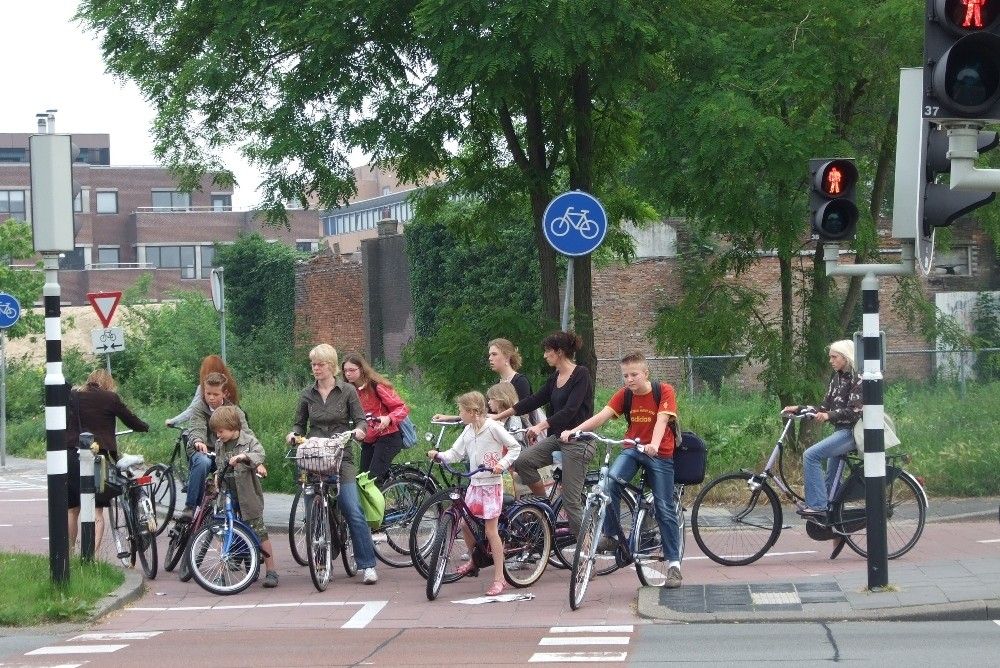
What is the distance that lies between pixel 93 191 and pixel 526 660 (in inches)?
3257

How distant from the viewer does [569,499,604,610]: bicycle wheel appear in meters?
10.1

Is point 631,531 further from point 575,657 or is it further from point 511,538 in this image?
point 575,657

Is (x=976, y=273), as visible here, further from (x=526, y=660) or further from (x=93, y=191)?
(x=93, y=191)

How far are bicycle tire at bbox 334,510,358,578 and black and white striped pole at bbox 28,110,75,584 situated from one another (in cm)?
221

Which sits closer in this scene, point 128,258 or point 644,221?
point 644,221

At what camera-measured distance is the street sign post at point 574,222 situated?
13.6m

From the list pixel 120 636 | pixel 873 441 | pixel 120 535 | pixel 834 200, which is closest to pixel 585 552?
pixel 873 441

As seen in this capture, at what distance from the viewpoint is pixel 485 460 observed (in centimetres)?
1105

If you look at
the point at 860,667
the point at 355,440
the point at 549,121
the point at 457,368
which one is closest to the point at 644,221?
the point at 549,121

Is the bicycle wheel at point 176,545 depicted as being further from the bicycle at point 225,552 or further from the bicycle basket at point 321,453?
the bicycle basket at point 321,453

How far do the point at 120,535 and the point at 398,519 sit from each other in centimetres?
264

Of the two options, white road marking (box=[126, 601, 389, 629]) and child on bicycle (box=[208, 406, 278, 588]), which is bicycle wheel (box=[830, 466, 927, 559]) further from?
child on bicycle (box=[208, 406, 278, 588])

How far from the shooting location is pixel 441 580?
36.0ft

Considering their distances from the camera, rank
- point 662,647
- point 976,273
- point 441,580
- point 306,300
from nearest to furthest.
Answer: point 662,647
point 441,580
point 976,273
point 306,300
